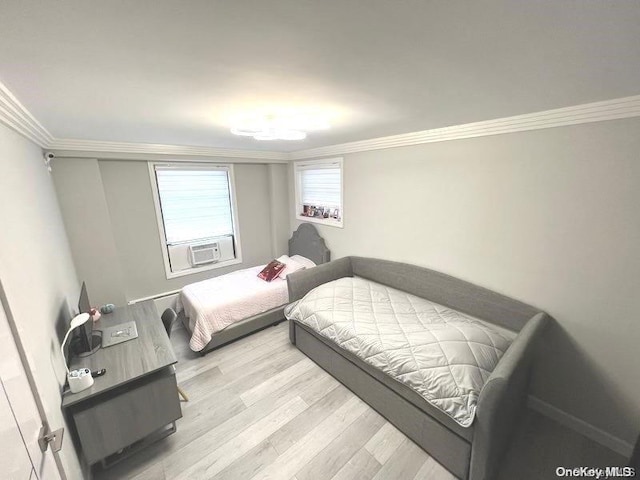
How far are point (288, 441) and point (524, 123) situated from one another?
112 inches

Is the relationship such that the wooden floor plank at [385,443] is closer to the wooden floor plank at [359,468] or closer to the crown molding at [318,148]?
the wooden floor plank at [359,468]

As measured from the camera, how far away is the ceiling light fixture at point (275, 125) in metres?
Answer: 1.79

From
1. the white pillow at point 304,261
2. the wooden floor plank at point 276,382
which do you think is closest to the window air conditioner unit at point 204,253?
the white pillow at point 304,261

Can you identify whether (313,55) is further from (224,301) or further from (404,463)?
(224,301)

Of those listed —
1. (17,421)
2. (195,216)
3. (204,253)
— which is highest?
(195,216)

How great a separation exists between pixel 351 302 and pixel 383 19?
2.29 metres

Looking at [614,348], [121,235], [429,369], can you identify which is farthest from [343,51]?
[121,235]

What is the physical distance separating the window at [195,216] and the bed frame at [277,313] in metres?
0.81

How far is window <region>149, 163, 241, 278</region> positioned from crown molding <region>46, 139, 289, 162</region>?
29 cm

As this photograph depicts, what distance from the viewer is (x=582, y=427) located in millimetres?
1863

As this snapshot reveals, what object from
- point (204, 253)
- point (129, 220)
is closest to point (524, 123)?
point (204, 253)

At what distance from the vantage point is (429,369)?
169 centimetres

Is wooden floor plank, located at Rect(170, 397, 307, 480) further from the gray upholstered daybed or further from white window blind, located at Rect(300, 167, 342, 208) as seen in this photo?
white window blind, located at Rect(300, 167, 342, 208)

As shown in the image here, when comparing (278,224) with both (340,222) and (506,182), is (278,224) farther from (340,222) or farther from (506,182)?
(506,182)
